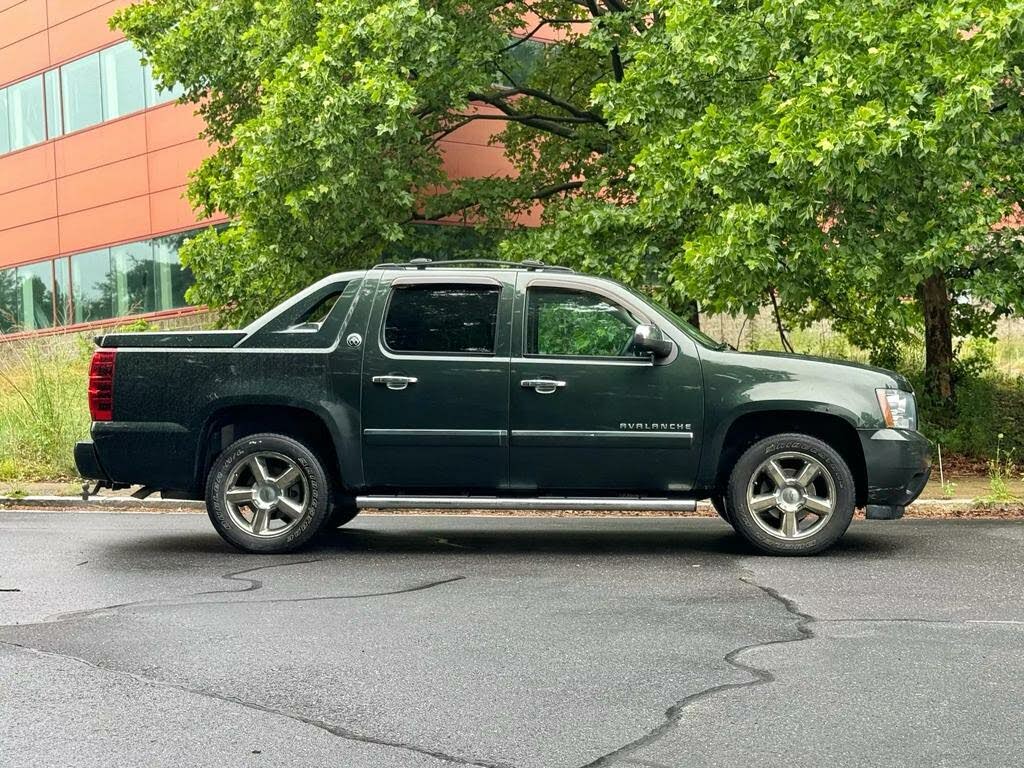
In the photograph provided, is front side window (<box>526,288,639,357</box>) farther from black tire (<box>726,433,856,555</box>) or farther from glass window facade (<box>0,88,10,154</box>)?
glass window facade (<box>0,88,10,154</box>)

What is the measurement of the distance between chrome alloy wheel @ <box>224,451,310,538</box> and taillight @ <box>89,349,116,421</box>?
99 centimetres

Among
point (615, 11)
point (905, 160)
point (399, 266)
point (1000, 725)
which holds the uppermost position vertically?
point (615, 11)

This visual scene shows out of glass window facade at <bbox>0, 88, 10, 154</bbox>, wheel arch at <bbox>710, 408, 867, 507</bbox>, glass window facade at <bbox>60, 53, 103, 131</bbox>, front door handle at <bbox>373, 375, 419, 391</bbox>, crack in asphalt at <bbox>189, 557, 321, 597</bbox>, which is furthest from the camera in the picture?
glass window facade at <bbox>0, 88, 10, 154</bbox>

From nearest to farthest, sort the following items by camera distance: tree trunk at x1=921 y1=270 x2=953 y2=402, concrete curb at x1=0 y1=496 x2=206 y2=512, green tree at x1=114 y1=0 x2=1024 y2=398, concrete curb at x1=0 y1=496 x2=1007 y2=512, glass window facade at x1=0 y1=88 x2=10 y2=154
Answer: concrete curb at x1=0 y1=496 x2=1007 y2=512, green tree at x1=114 y1=0 x2=1024 y2=398, concrete curb at x1=0 y1=496 x2=206 y2=512, tree trunk at x1=921 y1=270 x2=953 y2=402, glass window facade at x1=0 y1=88 x2=10 y2=154

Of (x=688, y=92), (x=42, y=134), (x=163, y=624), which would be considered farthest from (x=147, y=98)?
(x=163, y=624)

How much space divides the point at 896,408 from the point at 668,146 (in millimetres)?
5842

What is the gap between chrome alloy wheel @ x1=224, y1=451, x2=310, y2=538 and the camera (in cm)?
890

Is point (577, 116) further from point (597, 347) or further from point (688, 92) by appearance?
point (597, 347)

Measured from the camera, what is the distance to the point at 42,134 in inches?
1364

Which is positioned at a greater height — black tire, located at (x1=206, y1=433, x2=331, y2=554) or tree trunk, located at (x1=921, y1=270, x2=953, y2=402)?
tree trunk, located at (x1=921, y1=270, x2=953, y2=402)

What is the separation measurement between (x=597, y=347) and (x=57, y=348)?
10.6 m

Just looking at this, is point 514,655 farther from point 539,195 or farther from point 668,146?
point 539,195

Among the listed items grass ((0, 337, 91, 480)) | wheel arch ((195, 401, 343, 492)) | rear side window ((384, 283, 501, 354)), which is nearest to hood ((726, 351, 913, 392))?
rear side window ((384, 283, 501, 354))

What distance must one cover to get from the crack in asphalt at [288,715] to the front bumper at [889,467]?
5.01 metres
